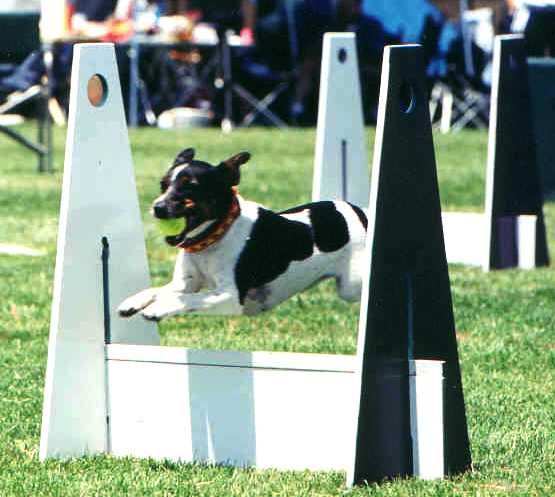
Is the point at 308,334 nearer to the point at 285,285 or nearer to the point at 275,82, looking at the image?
the point at 285,285

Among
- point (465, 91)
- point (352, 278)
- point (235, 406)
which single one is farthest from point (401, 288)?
point (465, 91)

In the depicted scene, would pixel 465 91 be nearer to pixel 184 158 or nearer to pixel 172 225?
pixel 184 158

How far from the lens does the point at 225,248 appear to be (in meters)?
4.02

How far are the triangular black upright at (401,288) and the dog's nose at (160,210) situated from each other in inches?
20.2

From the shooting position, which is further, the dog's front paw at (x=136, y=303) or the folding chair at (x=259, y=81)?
the folding chair at (x=259, y=81)

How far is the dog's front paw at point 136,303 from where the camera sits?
4.09 m

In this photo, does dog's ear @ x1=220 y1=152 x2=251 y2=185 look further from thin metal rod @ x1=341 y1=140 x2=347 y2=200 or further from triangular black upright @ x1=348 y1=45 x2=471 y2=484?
thin metal rod @ x1=341 y1=140 x2=347 y2=200

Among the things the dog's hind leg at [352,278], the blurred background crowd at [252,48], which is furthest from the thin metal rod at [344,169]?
the blurred background crowd at [252,48]

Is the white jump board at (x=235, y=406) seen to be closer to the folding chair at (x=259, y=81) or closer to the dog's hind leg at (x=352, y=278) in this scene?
the dog's hind leg at (x=352, y=278)

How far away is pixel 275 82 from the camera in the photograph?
55.3 feet

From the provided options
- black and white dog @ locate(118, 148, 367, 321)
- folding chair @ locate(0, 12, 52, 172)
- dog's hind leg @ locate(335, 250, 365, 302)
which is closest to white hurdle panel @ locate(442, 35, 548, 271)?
dog's hind leg @ locate(335, 250, 365, 302)

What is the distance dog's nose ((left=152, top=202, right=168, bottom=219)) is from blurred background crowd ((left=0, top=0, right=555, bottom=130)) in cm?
1155

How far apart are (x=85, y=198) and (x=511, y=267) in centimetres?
397

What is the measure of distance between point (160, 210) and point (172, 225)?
2.1 inches
